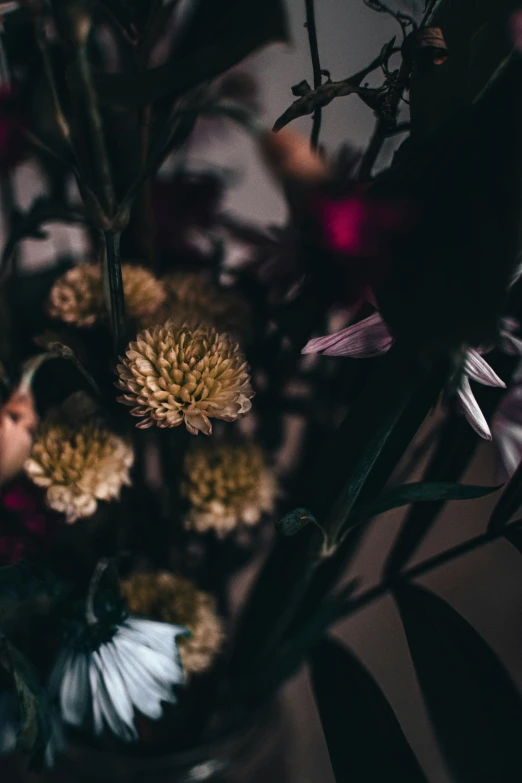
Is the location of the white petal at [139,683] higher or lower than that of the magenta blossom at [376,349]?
lower

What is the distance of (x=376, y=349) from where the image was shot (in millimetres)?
195

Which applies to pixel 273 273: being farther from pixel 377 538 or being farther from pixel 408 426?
pixel 377 538

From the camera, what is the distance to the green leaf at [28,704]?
21 centimetres

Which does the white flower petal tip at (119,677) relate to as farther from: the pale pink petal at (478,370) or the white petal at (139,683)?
the pale pink petal at (478,370)

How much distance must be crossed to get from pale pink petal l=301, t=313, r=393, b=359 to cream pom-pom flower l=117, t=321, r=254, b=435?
29 mm

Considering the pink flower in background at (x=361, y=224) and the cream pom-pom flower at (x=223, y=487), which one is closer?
the pink flower in background at (x=361, y=224)

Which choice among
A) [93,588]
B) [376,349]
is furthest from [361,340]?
[93,588]

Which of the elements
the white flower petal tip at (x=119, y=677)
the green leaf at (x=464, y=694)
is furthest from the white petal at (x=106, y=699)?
the green leaf at (x=464, y=694)

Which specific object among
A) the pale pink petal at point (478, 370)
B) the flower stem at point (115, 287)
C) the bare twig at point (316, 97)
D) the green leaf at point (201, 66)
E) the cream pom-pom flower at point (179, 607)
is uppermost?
the green leaf at point (201, 66)

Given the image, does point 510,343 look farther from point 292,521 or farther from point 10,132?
point 10,132

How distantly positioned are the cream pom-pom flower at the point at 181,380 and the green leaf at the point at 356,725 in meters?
0.13

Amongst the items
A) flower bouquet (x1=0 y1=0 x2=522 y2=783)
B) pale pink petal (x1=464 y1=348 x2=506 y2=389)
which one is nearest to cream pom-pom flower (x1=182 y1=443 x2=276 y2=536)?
flower bouquet (x1=0 y1=0 x2=522 y2=783)

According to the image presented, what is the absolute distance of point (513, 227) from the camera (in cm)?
13

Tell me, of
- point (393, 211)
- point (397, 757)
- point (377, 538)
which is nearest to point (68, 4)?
point (393, 211)
